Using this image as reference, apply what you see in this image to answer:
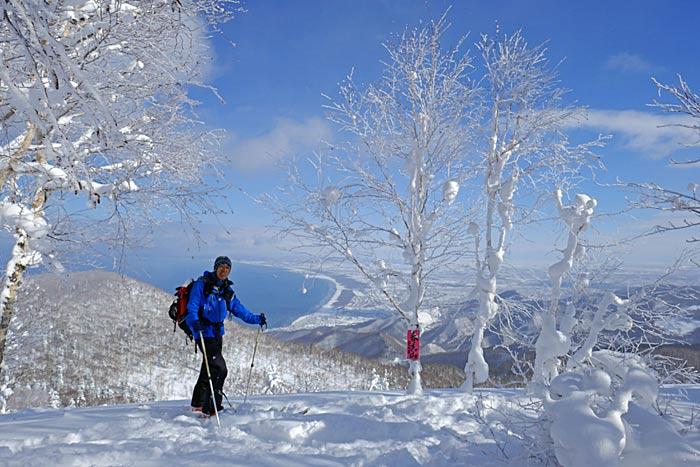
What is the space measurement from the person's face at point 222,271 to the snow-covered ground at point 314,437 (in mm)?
1791

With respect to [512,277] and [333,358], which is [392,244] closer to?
[512,277]

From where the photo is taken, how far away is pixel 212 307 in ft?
18.0

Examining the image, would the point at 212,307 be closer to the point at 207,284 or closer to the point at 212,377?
the point at 207,284

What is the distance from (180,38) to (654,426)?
17.8 ft

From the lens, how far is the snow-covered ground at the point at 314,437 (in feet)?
10.2

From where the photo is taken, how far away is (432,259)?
7.78m

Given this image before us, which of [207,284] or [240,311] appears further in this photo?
[240,311]

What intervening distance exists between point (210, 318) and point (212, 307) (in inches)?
5.8

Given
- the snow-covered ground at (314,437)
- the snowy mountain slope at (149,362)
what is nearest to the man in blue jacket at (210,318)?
the snow-covered ground at (314,437)

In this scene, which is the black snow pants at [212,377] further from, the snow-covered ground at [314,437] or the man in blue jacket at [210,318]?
the snow-covered ground at [314,437]

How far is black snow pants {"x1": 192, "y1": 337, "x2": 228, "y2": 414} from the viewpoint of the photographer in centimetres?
531

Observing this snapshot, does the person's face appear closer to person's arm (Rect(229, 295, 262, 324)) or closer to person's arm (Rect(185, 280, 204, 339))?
person's arm (Rect(185, 280, 204, 339))

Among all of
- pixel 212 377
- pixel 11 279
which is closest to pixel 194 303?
pixel 212 377

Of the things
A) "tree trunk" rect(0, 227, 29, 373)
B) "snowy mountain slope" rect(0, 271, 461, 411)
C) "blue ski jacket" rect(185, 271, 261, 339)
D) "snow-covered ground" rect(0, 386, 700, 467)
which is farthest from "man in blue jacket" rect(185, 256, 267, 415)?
"snowy mountain slope" rect(0, 271, 461, 411)
